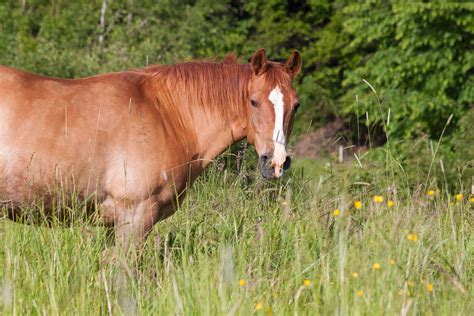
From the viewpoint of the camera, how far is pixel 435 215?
5.96 metres

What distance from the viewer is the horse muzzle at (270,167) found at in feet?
17.4

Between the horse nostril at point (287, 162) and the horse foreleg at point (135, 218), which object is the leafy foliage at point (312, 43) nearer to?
the horse nostril at point (287, 162)

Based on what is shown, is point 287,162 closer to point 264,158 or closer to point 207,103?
point 264,158

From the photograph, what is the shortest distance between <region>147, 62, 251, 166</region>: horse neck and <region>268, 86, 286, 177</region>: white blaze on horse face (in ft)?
1.25

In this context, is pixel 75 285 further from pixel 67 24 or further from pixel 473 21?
pixel 67 24

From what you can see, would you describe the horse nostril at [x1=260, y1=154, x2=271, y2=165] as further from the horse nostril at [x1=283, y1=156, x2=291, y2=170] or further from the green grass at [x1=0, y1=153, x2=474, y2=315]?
the green grass at [x1=0, y1=153, x2=474, y2=315]

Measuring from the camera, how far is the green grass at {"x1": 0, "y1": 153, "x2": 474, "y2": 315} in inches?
159

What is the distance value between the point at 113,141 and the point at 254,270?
55.2 inches

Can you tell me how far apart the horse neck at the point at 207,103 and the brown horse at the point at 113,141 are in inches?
2.6

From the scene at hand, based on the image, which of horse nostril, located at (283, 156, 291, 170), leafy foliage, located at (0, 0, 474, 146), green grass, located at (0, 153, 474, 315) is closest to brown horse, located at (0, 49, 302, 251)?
horse nostril, located at (283, 156, 291, 170)

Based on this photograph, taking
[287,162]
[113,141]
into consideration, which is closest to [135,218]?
[113,141]

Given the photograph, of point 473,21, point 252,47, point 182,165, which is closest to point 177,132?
point 182,165

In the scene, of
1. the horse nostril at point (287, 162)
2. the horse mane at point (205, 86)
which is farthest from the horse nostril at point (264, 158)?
the horse mane at point (205, 86)

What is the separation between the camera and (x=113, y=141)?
537cm
